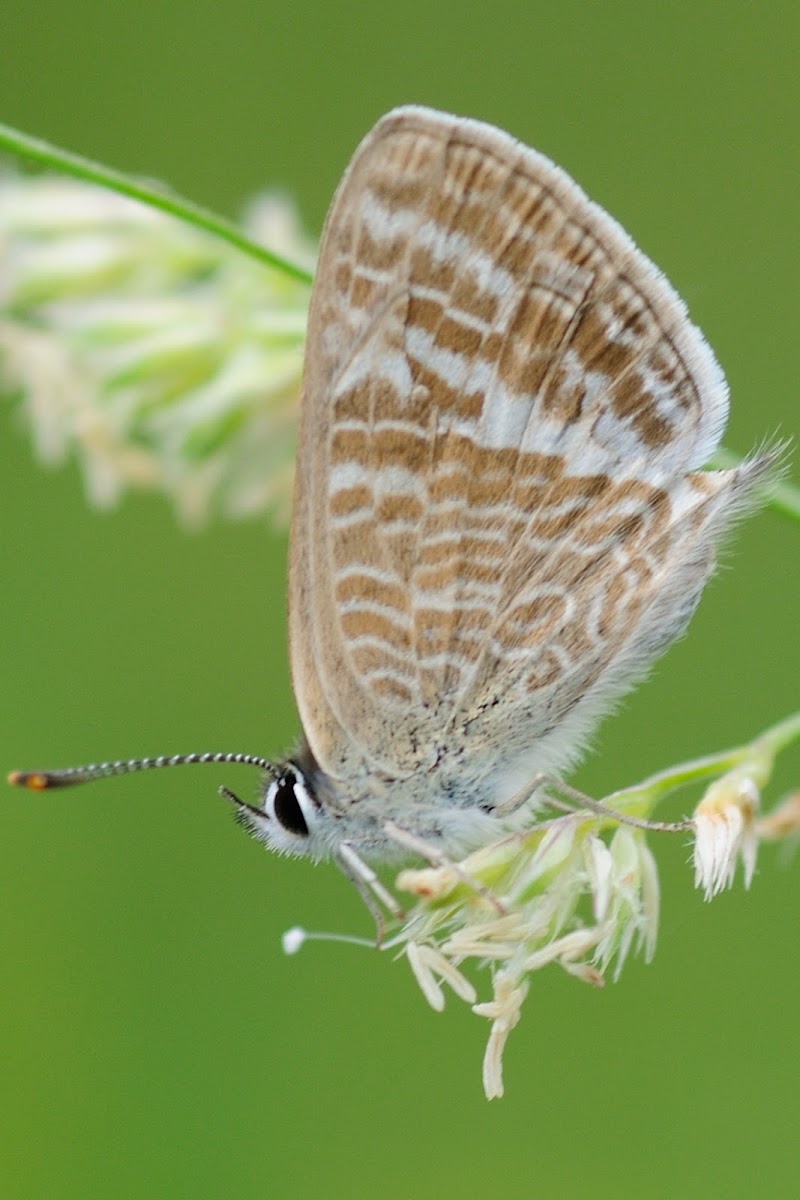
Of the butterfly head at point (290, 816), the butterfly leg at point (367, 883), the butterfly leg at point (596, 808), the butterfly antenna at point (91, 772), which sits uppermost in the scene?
the butterfly antenna at point (91, 772)

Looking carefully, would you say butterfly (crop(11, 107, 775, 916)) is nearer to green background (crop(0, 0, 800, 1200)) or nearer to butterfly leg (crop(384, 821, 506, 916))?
butterfly leg (crop(384, 821, 506, 916))

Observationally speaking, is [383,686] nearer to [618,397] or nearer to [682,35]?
[618,397]

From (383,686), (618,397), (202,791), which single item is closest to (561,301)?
(618,397)

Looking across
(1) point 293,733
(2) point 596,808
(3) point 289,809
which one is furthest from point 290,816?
(1) point 293,733

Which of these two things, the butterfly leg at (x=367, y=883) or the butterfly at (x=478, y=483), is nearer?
the butterfly at (x=478, y=483)

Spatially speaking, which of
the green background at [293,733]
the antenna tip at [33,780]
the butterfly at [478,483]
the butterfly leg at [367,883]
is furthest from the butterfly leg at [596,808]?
the green background at [293,733]

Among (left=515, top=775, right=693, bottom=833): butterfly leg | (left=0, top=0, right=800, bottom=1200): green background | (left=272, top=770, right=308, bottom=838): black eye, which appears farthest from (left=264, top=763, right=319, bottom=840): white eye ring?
(left=0, top=0, right=800, bottom=1200): green background

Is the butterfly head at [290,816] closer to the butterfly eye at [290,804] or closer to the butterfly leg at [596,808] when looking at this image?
the butterfly eye at [290,804]
